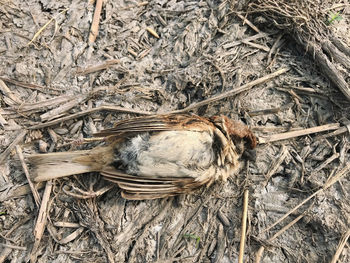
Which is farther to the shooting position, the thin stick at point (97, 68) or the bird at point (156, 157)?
the thin stick at point (97, 68)

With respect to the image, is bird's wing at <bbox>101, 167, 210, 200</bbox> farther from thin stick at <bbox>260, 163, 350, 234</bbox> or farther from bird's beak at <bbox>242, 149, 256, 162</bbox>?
thin stick at <bbox>260, 163, 350, 234</bbox>

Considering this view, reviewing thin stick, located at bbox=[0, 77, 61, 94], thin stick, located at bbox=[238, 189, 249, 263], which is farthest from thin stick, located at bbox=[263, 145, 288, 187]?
thin stick, located at bbox=[0, 77, 61, 94]

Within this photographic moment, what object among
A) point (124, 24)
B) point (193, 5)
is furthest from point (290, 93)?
point (124, 24)

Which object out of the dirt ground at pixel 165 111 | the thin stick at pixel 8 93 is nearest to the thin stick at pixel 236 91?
the dirt ground at pixel 165 111

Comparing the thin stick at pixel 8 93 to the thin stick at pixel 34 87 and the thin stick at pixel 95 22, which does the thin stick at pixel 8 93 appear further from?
the thin stick at pixel 95 22

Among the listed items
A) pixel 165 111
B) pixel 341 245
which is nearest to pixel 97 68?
pixel 165 111

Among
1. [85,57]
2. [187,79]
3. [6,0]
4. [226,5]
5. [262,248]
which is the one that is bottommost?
[262,248]

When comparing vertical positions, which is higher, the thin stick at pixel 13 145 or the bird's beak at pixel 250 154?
the thin stick at pixel 13 145

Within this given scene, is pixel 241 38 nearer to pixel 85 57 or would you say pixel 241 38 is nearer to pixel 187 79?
pixel 187 79
